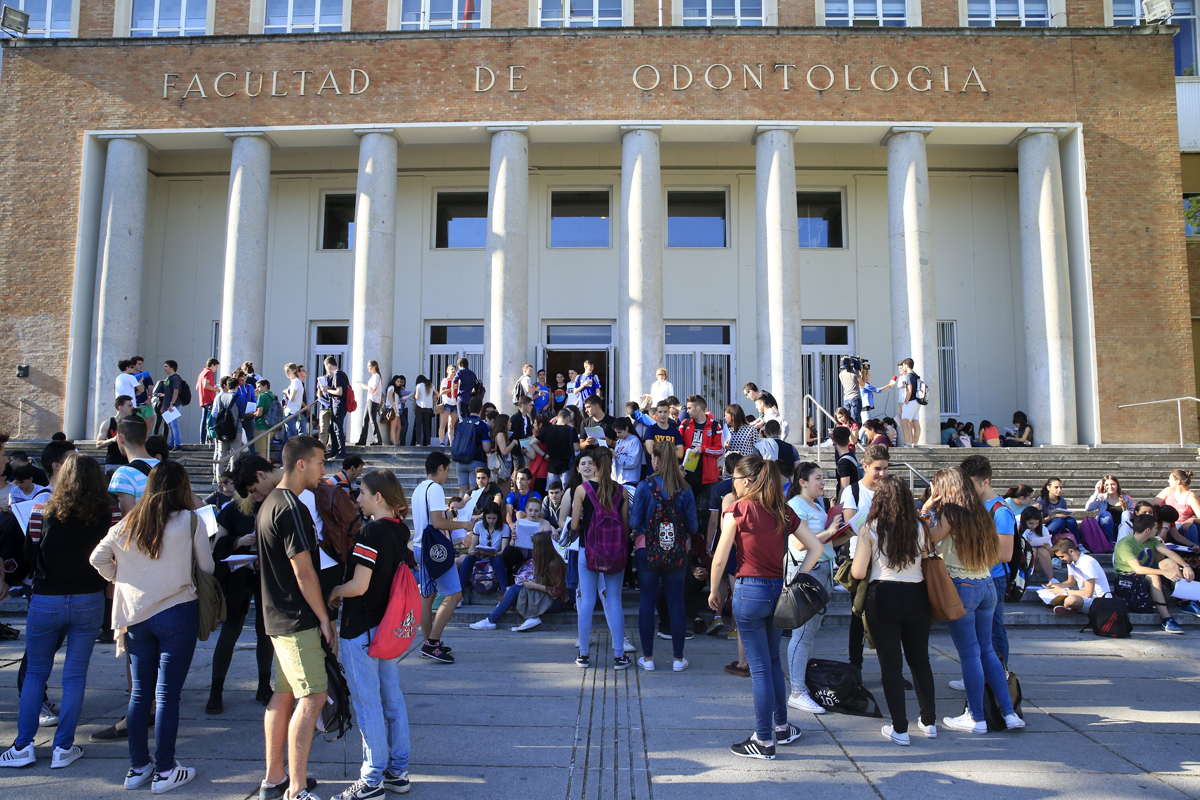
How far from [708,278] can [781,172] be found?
11.4ft

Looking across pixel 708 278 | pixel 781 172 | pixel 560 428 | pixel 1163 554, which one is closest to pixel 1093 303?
pixel 781 172

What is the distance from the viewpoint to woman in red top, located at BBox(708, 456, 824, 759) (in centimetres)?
484

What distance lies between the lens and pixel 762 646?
4.86 meters

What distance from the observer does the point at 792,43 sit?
17.5 metres

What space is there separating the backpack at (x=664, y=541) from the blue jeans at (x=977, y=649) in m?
2.17

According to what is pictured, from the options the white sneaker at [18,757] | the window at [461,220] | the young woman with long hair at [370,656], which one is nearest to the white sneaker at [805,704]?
the young woman with long hair at [370,656]

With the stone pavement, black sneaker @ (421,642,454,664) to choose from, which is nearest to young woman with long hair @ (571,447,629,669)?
the stone pavement

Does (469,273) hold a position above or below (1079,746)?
above

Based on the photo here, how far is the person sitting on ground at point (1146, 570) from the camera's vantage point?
870cm

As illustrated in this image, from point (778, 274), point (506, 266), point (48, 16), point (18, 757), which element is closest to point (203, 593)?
point (18, 757)

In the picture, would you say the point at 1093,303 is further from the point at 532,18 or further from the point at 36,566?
the point at 36,566

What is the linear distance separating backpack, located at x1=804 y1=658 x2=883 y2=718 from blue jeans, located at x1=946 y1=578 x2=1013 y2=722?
26.1 inches

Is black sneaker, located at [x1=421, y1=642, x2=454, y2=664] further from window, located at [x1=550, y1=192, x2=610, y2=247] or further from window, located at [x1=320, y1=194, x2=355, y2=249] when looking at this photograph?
window, located at [x1=320, y1=194, x2=355, y2=249]

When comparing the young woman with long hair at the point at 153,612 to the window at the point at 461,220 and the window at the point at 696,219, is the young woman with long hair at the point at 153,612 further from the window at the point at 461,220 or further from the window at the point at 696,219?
the window at the point at 696,219
